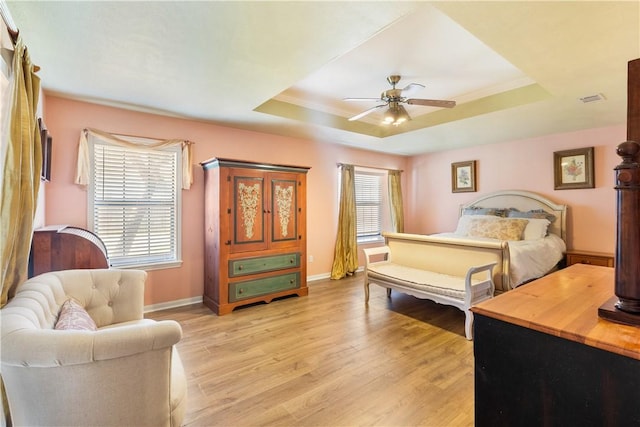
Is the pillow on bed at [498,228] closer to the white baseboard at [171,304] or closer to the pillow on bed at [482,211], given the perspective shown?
the pillow on bed at [482,211]

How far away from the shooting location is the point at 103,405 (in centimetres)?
119

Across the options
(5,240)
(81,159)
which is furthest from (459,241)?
(81,159)

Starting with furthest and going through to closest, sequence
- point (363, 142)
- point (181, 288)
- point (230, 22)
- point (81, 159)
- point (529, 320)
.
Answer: point (363, 142)
point (181, 288)
point (81, 159)
point (230, 22)
point (529, 320)

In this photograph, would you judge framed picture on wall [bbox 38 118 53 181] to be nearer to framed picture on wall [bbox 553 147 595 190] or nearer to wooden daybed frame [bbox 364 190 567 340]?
wooden daybed frame [bbox 364 190 567 340]

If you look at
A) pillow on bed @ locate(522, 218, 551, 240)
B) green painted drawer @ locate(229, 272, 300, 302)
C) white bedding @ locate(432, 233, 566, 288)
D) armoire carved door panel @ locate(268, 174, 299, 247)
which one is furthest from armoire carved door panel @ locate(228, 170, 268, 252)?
pillow on bed @ locate(522, 218, 551, 240)

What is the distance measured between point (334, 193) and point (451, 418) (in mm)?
3849

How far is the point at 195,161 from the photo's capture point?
3.79 m

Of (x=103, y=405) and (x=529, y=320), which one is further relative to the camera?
(x=103, y=405)

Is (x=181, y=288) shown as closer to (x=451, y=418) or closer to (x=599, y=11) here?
(x=451, y=418)

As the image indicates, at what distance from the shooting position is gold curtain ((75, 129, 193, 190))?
303 centimetres

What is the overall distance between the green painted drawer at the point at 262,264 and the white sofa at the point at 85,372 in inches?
82.6

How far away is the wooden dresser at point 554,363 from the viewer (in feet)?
2.48

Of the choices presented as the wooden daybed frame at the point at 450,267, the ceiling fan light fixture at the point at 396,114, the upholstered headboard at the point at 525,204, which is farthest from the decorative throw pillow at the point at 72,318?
the upholstered headboard at the point at 525,204

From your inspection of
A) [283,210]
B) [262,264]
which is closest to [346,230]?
[283,210]
